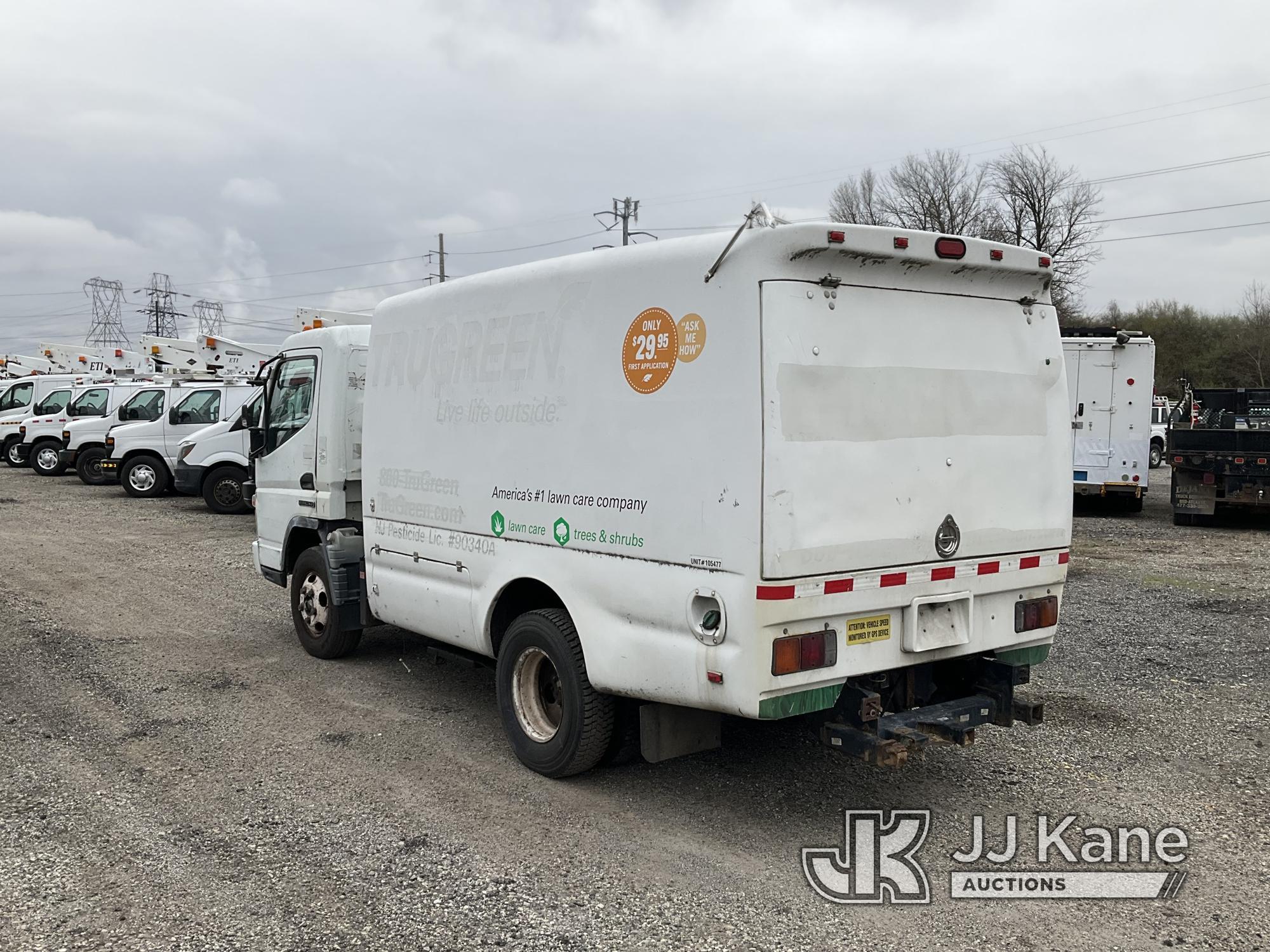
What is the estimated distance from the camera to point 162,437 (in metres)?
20.2

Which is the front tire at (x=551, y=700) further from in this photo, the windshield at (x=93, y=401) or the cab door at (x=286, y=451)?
the windshield at (x=93, y=401)

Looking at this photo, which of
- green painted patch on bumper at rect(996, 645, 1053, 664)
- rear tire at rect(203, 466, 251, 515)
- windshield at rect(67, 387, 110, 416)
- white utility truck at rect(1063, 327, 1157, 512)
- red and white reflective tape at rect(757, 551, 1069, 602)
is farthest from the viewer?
windshield at rect(67, 387, 110, 416)

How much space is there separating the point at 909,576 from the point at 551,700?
2.07 meters

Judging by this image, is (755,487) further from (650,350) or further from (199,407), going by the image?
(199,407)

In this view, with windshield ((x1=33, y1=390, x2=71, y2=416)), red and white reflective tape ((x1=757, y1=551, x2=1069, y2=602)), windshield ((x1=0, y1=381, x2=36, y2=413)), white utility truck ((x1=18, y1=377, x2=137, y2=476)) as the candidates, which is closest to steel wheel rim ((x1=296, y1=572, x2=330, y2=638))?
red and white reflective tape ((x1=757, y1=551, x2=1069, y2=602))

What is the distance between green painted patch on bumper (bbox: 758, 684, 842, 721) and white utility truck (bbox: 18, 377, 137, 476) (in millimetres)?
22294

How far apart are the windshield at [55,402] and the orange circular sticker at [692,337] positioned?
26.1m

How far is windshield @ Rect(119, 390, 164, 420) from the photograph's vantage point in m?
21.2

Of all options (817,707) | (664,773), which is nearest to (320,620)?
(664,773)

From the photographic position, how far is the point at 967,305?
4820mm

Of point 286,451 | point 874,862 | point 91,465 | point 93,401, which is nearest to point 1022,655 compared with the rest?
point 874,862

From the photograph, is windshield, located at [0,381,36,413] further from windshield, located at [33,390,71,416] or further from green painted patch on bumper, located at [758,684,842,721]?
green painted patch on bumper, located at [758,684,842,721]

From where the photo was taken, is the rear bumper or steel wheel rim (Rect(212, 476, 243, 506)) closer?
the rear bumper

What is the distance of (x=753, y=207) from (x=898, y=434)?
1.19 m
